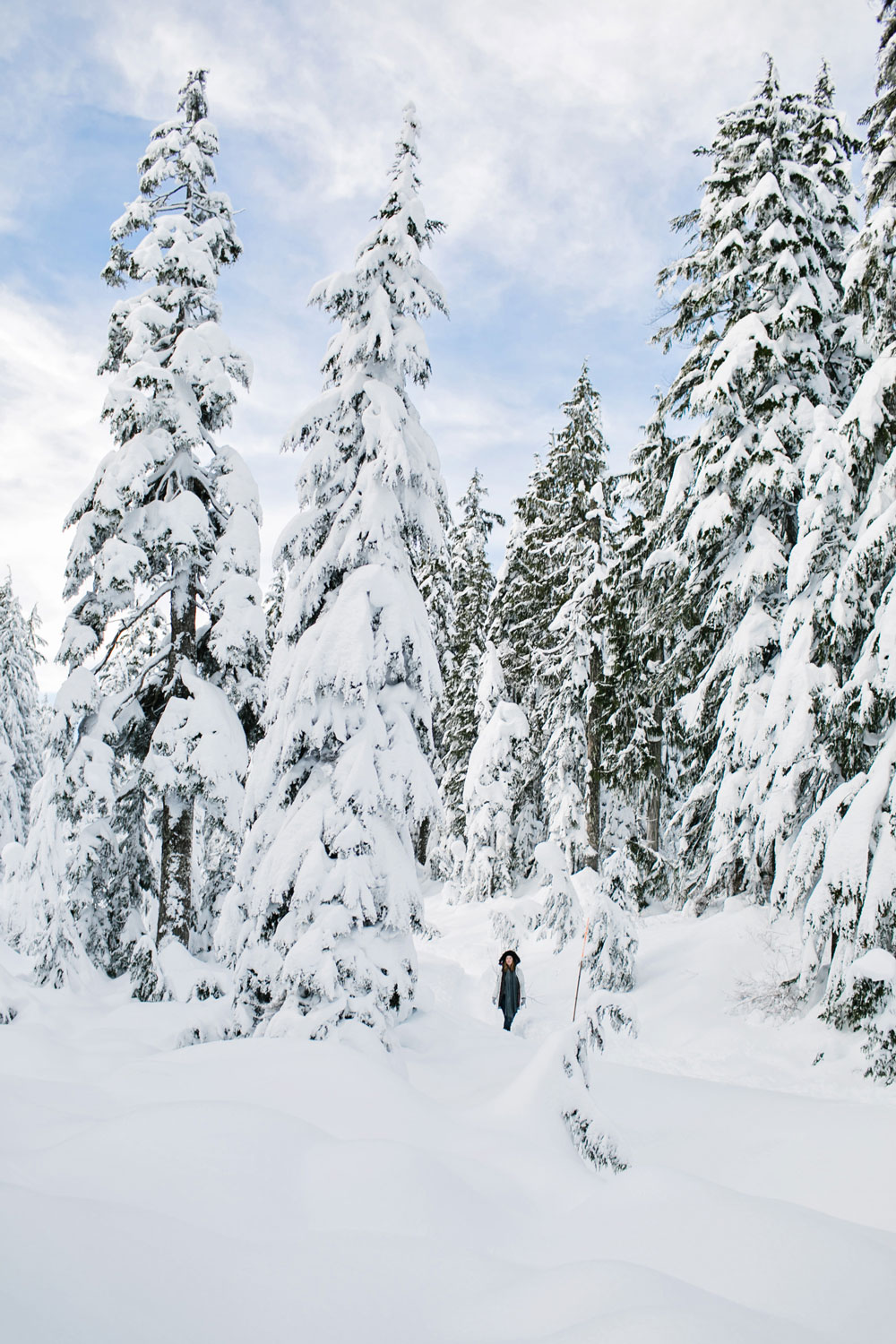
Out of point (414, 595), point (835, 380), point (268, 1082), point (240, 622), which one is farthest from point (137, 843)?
point (835, 380)

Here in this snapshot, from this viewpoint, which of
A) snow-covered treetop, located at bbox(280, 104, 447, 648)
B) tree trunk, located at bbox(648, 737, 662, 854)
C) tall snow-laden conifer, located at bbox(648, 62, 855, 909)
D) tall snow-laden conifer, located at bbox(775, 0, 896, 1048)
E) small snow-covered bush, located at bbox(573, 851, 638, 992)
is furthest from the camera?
tree trunk, located at bbox(648, 737, 662, 854)

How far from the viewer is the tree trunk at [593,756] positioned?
20250 mm

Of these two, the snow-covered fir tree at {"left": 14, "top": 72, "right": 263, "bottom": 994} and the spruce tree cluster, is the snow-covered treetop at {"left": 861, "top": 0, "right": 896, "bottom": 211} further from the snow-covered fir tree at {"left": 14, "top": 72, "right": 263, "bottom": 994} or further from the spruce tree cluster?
the snow-covered fir tree at {"left": 14, "top": 72, "right": 263, "bottom": 994}

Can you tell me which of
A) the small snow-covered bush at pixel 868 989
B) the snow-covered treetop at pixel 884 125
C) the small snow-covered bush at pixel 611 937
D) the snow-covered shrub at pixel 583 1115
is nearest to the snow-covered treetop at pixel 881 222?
the snow-covered treetop at pixel 884 125

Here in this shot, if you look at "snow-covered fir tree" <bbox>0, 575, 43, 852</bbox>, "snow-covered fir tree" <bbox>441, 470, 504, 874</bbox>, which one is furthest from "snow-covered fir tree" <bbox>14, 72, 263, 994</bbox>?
"snow-covered fir tree" <bbox>0, 575, 43, 852</bbox>

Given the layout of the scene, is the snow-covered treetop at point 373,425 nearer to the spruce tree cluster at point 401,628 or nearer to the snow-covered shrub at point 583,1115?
the spruce tree cluster at point 401,628

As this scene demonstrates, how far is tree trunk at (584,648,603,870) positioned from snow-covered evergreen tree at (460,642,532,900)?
347cm

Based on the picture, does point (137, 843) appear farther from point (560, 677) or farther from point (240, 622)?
point (560, 677)

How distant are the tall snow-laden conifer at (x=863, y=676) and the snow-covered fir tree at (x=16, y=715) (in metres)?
33.2

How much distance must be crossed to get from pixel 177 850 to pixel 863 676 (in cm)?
1031

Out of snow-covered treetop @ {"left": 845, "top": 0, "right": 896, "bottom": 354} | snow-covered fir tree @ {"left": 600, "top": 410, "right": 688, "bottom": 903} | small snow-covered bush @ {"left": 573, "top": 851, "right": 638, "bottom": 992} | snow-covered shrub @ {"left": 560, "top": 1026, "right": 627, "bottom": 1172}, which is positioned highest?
snow-covered treetop @ {"left": 845, "top": 0, "right": 896, "bottom": 354}

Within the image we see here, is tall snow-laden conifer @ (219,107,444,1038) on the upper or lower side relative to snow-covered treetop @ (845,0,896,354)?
lower

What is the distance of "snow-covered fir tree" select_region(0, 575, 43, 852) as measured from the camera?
3288cm

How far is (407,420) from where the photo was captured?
363 inches
